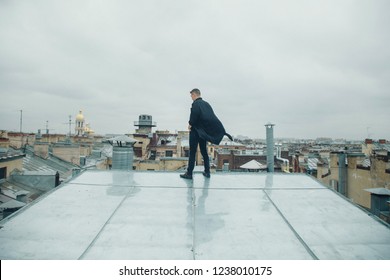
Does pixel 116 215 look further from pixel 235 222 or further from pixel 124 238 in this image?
pixel 235 222

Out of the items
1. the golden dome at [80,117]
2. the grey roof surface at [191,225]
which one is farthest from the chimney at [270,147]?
the golden dome at [80,117]

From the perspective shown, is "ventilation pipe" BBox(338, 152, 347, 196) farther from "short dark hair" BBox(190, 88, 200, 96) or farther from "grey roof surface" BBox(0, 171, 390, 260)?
"short dark hair" BBox(190, 88, 200, 96)

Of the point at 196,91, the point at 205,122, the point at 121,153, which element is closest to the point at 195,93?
the point at 196,91

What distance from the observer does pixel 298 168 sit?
2891 centimetres

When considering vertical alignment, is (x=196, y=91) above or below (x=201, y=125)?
above

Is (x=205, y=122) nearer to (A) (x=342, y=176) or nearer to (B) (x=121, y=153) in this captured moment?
(B) (x=121, y=153)

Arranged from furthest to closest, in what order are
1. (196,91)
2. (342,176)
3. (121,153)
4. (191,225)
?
(342,176) → (121,153) → (196,91) → (191,225)

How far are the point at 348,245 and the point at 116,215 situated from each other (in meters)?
2.86

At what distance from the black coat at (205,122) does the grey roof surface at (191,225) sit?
3.42 feet

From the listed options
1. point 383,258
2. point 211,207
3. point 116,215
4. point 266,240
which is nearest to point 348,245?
point 383,258

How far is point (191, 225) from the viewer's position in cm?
316

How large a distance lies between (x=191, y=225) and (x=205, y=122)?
232cm

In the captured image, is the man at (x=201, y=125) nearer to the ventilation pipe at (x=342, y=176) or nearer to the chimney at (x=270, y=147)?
the chimney at (x=270, y=147)

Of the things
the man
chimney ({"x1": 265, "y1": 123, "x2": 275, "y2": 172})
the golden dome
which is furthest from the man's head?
the golden dome
